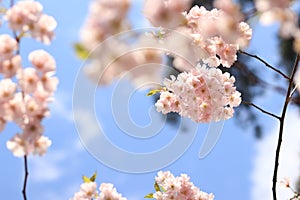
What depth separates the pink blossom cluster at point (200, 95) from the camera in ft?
7.04

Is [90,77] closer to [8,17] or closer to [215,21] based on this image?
[8,17]

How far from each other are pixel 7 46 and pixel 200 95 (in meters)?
1.01

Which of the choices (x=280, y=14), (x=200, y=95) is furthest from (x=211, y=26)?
(x=280, y=14)

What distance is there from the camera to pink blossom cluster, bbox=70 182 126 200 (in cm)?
195

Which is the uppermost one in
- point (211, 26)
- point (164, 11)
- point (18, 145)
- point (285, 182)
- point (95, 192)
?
point (211, 26)

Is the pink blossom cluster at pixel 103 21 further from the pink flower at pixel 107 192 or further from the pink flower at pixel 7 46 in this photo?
the pink flower at pixel 107 192

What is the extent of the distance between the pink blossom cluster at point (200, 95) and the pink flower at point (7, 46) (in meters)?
0.86

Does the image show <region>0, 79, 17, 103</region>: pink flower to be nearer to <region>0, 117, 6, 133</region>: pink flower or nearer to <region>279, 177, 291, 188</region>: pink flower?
<region>0, 117, 6, 133</region>: pink flower

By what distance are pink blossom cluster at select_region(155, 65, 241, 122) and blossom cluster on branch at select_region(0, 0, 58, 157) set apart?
79cm

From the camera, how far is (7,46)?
4.75 feet

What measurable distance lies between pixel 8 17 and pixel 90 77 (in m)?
0.43

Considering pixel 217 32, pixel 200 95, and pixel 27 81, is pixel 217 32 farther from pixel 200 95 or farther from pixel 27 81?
pixel 27 81

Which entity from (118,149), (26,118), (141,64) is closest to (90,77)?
(141,64)

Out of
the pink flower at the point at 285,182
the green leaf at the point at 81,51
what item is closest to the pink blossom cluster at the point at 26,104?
the green leaf at the point at 81,51
